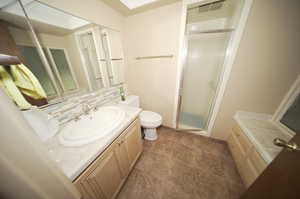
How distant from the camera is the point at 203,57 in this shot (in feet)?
6.61

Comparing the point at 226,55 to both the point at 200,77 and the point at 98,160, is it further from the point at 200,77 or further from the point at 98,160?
the point at 98,160

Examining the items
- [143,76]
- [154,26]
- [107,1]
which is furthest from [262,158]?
[107,1]

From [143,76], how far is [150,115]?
783 mm

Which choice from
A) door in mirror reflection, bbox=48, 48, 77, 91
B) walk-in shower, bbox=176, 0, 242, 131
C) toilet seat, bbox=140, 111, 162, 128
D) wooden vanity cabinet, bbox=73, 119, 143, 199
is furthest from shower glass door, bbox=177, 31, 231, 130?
door in mirror reflection, bbox=48, 48, 77, 91

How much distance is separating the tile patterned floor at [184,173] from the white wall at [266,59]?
2.79 feet

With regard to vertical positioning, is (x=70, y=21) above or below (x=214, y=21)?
below

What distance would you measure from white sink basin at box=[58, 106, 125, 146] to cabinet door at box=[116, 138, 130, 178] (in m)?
0.20

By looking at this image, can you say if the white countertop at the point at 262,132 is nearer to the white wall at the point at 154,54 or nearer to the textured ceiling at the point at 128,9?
the white wall at the point at 154,54

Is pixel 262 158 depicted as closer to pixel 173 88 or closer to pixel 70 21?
pixel 173 88

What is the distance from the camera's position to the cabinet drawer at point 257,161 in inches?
35.4

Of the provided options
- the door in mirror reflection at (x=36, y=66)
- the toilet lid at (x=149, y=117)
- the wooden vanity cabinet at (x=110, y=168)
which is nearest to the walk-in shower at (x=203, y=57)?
the toilet lid at (x=149, y=117)

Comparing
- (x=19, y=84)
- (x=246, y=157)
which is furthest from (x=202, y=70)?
(x=19, y=84)

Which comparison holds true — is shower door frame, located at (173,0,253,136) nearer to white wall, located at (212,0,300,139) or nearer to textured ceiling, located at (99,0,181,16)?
white wall, located at (212,0,300,139)

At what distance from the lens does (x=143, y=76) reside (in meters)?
1.88
